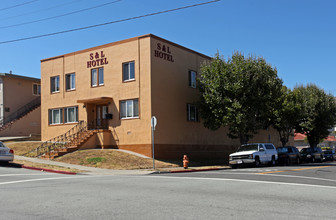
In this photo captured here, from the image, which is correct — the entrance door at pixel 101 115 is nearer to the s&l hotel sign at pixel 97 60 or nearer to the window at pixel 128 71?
the window at pixel 128 71

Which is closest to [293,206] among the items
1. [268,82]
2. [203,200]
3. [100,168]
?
[203,200]

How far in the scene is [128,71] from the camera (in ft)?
91.4

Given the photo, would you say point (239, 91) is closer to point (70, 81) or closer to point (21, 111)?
point (70, 81)

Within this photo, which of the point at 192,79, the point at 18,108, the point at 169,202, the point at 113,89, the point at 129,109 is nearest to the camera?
the point at 169,202

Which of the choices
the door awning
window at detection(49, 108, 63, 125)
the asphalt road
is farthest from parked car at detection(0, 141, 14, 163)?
window at detection(49, 108, 63, 125)

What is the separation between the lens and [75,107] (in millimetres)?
30609

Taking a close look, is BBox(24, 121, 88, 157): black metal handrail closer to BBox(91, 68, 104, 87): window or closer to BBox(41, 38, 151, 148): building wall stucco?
BBox(41, 38, 151, 148): building wall stucco

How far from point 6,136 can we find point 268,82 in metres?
26.7

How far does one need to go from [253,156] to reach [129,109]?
958 centimetres

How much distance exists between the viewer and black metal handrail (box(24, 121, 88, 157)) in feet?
86.3

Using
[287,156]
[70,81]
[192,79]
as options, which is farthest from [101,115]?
[287,156]

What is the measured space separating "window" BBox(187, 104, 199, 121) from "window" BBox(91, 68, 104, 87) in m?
7.26

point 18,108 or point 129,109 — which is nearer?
point 129,109

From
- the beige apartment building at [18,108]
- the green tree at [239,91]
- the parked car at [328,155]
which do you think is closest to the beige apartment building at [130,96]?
the green tree at [239,91]
